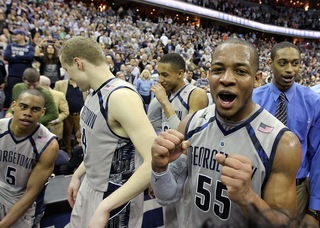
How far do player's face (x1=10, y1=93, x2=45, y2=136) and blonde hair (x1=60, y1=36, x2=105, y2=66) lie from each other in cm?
78

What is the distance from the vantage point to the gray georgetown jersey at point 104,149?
1.52 metres

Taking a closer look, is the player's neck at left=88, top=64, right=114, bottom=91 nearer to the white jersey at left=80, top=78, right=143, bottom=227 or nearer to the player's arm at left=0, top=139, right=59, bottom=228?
the white jersey at left=80, top=78, right=143, bottom=227

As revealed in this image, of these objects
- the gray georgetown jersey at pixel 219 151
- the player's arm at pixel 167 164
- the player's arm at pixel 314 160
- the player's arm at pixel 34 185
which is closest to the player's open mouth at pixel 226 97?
the gray georgetown jersey at pixel 219 151

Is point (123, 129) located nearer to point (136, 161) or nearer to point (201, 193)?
point (136, 161)

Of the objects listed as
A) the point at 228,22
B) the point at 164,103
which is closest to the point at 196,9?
the point at 228,22

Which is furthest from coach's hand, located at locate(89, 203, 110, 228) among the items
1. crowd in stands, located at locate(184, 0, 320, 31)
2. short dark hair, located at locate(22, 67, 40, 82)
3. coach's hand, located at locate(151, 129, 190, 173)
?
crowd in stands, located at locate(184, 0, 320, 31)

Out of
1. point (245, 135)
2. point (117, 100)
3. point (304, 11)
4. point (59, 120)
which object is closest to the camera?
point (245, 135)

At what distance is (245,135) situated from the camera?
3.94ft

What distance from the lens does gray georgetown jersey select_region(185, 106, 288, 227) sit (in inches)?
44.5

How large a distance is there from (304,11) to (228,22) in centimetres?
1831

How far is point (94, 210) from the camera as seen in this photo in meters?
1.63

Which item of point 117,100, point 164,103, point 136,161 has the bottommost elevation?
point 136,161

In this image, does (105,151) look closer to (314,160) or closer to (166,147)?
(166,147)

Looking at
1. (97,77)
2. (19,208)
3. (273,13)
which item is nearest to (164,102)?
(97,77)
